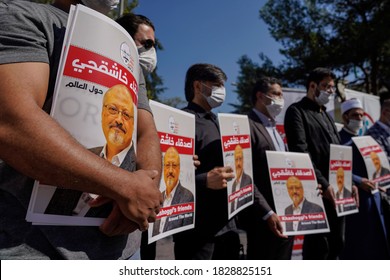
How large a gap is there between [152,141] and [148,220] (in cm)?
32

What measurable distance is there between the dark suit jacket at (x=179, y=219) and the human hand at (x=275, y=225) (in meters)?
0.82

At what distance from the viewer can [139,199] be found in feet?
3.24

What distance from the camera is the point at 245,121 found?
2.58m

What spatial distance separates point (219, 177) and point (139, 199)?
1.34m

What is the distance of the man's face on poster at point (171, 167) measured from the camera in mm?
1892

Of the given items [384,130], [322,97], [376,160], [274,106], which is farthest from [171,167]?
[384,130]

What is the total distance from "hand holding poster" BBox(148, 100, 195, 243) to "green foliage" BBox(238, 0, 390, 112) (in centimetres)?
1643

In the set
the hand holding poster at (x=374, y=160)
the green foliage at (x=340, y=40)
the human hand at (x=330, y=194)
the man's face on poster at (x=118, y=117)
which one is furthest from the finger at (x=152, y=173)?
the green foliage at (x=340, y=40)

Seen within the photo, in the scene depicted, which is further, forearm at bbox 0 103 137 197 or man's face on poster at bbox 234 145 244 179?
man's face on poster at bbox 234 145 244 179

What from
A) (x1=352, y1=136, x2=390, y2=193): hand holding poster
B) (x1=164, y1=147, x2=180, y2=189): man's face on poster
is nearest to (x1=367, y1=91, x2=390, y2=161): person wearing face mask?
(x1=352, y1=136, x2=390, y2=193): hand holding poster

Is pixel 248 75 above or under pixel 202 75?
above

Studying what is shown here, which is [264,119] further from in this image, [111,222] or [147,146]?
[111,222]

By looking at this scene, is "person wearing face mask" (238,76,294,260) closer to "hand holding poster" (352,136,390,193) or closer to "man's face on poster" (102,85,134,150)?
"hand holding poster" (352,136,390,193)

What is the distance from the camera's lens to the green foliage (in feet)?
55.0
